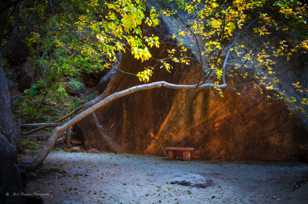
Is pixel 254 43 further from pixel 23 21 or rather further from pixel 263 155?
pixel 23 21

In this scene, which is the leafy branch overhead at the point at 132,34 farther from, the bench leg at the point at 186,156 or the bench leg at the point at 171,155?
the bench leg at the point at 171,155

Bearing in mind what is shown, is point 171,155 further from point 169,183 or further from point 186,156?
point 169,183

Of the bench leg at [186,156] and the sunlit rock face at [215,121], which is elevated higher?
the sunlit rock face at [215,121]

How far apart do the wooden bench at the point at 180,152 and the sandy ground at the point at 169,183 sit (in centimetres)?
70

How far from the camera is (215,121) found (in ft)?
27.8

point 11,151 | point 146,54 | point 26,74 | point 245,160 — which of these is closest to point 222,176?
point 245,160

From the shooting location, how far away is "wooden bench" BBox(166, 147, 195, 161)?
8211mm

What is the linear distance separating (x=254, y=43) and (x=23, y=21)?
25.0 ft

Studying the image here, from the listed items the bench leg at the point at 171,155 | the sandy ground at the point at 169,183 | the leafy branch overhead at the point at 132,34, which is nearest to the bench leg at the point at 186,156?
the bench leg at the point at 171,155

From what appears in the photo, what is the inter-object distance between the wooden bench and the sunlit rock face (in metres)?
0.45

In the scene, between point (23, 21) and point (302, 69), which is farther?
point (302, 69)

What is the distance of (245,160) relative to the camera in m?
8.12

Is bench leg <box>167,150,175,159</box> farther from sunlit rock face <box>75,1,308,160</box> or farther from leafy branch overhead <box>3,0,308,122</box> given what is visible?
leafy branch overhead <box>3,0,308,122</box>

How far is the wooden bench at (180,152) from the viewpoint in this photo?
821 cm
